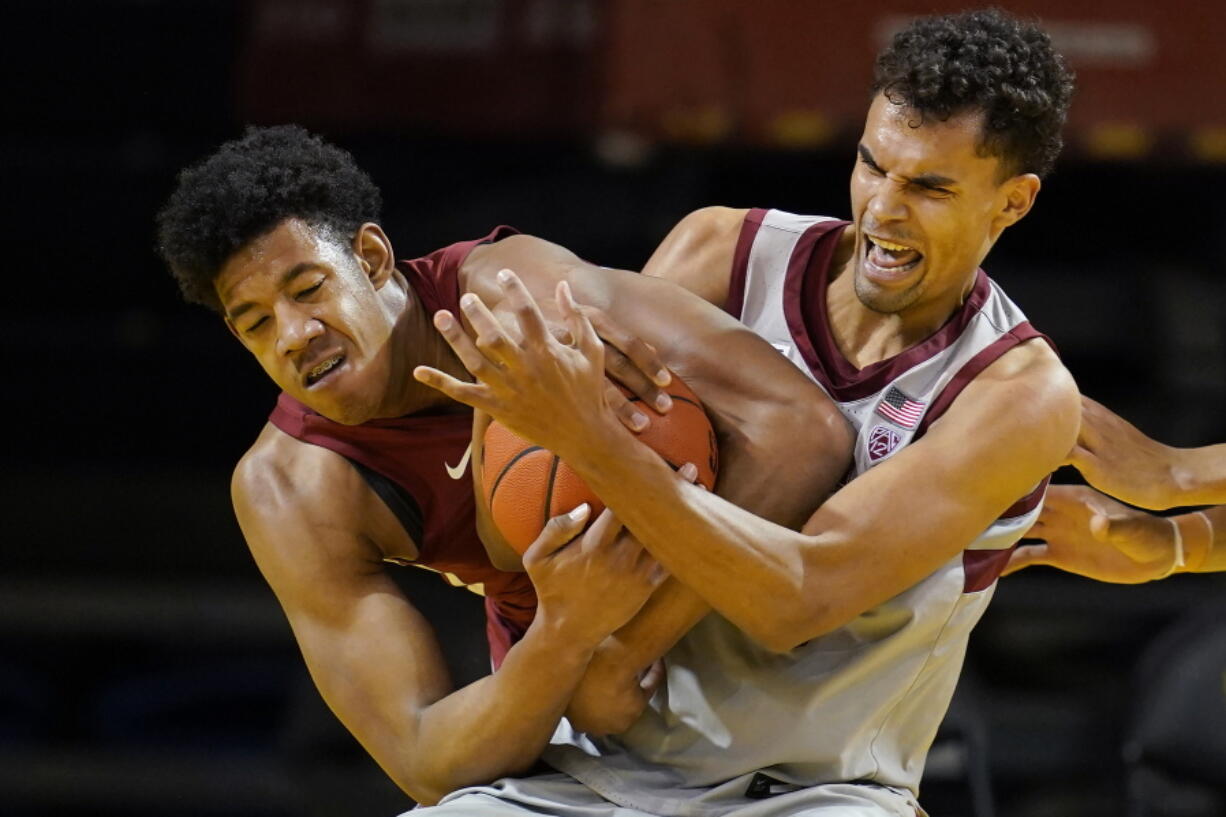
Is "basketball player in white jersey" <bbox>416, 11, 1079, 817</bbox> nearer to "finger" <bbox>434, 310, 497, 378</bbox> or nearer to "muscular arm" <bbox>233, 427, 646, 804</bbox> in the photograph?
"muscular arm" <bbox>233, 427, 646, 804</bbox>

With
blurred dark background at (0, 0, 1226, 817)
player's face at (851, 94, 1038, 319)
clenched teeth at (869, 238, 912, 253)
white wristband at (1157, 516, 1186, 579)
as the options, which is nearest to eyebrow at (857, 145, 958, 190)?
player's face at (851, 94, 1038, 319)

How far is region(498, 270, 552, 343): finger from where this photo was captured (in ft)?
8.50

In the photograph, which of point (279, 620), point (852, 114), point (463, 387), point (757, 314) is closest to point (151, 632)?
point (279, 620)

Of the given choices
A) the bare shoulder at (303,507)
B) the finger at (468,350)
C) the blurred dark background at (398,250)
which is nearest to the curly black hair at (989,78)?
the finger at (468,350)

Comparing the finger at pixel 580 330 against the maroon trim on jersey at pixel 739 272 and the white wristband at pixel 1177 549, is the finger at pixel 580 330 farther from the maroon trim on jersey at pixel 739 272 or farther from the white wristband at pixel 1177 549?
the white wristband at pixel 1177 549

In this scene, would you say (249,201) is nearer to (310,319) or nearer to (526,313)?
(310,319)

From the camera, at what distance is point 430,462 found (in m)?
3.31

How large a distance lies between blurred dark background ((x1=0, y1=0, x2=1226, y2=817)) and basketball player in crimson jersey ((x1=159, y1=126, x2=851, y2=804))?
2555 millimetres

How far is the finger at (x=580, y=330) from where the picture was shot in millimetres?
2668

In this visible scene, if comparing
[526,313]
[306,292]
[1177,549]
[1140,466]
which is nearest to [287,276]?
[306,292]

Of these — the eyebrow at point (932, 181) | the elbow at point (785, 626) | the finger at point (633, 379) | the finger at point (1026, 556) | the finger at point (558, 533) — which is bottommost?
the finger at point (1026, 556)

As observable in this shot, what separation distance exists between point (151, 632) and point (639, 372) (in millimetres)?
3835

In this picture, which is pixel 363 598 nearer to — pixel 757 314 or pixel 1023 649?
pixel 757 314

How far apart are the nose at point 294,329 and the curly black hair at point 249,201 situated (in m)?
0.16
